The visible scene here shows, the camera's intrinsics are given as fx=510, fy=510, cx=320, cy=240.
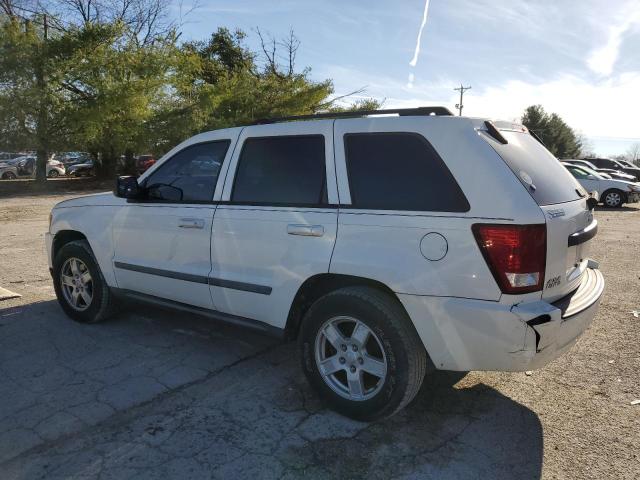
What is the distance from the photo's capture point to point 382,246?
3.03m

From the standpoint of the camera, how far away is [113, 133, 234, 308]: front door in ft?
13.1

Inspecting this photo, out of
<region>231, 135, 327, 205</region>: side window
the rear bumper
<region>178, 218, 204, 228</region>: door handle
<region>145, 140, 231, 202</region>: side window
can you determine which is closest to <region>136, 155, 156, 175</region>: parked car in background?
<region>145, 140, 231, 202</region>: side window

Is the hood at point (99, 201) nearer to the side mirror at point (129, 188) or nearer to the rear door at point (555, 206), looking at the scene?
the side mirror at point (129, 188)

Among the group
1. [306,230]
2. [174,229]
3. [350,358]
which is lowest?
[350,358]

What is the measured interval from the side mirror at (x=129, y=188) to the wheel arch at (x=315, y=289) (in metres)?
1.87

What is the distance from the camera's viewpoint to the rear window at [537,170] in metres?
2.93

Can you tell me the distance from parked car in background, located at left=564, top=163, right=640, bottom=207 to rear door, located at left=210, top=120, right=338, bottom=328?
→ 17.9 meters

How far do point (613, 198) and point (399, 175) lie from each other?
62.7 ft

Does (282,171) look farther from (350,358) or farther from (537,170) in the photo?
(537,170)

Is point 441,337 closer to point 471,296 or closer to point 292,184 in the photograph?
point 471,296

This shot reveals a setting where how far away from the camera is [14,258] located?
8141mm

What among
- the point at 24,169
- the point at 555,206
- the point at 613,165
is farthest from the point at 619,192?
the point at 24,169

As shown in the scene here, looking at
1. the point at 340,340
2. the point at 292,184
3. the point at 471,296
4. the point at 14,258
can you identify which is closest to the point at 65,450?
the point at 340,340

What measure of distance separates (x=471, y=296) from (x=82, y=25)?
78.8 feet
